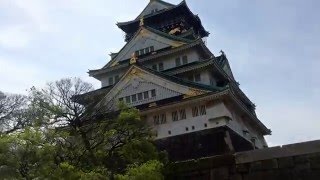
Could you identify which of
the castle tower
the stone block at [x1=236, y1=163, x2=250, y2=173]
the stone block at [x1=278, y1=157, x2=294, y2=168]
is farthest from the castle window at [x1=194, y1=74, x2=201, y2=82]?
the stone block at [x1=278, y1=157, x2=294, y2=168]

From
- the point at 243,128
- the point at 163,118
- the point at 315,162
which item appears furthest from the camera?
the point at 243,128

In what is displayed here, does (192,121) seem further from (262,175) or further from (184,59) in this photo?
(262,175)

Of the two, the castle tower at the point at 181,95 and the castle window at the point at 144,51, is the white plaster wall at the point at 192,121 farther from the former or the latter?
the castle window at the point at 144,51

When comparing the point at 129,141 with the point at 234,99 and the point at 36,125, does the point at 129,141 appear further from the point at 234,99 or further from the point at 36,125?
the point at 234,99

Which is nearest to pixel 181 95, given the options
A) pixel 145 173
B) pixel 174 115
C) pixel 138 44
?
pixel 174 115

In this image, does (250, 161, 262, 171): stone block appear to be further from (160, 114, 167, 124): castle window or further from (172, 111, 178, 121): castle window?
(160, 114, 167, 124): castle window

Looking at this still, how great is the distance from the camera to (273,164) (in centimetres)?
1241

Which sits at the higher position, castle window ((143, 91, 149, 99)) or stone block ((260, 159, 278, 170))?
castle window ((143, 91, 149, 99))

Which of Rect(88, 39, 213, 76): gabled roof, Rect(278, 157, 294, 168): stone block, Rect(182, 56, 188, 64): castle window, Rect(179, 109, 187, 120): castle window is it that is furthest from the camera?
Rect(182, 56, 188, 64): castle window

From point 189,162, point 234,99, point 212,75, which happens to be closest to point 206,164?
point 189,162

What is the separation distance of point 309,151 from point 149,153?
799 centimetres

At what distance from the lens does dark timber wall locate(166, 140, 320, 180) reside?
11.9m

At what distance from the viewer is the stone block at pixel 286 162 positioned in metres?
12.2

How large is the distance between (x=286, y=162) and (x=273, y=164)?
391 millimetres
